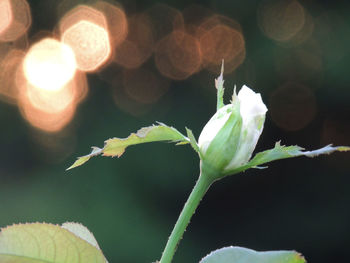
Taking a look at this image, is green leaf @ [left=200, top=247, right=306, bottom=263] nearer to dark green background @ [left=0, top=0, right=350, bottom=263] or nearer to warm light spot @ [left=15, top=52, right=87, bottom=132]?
dark green background @ [left=0, top=0, right=350, bottom=263]

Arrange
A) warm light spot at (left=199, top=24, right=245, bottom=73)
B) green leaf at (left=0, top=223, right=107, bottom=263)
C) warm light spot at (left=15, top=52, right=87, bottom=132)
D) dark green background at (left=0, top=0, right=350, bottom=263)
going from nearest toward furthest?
1. green leaf at (left=0, top=223, right=107, bottom=263)
2. dark green background at (left=0, top=0, right=350, bottom=263)
3. warm light spot at (left=199, top=24, right=245, bottom=73)
4. warm light spot at (left=15, top=52, right=87, bottom=132)

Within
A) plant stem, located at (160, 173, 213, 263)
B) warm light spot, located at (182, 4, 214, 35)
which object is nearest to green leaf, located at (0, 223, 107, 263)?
plant stem, located at (160, 173, 213, 263)

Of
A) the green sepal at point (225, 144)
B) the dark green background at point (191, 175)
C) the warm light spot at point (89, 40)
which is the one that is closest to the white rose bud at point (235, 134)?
the green sepal at point (225, 144)

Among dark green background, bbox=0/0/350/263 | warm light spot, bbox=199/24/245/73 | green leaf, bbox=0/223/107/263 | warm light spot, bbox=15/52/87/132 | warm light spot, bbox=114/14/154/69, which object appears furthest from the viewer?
warm light spot, bbox=114/14/154/69

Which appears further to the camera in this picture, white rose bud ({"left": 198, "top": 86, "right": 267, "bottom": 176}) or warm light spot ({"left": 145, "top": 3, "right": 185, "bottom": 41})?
warm light spot ({"left": 145, "top": 3, "right": 185, "bottom": 41})

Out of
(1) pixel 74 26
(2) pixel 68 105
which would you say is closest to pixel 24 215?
(2) pixel 68 105

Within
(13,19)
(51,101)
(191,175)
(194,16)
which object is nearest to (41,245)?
(191,175)

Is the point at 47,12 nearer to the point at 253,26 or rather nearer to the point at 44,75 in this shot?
the point at 44,75
